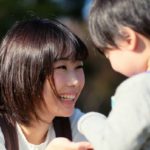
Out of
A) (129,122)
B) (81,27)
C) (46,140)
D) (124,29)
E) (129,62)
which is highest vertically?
(124,29)

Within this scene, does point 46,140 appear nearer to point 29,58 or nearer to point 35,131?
point 35,131

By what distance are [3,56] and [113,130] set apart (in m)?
1.11

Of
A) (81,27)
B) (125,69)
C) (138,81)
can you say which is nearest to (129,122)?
(138,81)

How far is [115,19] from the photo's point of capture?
2039 millimetres

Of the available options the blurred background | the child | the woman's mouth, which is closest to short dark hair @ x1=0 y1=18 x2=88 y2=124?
the woman's mouth

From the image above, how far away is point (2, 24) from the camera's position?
10.6 m

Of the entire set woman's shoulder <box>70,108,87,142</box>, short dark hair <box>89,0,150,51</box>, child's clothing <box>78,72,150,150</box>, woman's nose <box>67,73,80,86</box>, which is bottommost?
woman's shoulder <box>70,108,87,142</box>

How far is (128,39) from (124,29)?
0.04 metres

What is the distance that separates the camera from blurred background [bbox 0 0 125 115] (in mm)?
10656

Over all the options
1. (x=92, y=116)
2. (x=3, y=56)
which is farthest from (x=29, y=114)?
(x=92, y=116)

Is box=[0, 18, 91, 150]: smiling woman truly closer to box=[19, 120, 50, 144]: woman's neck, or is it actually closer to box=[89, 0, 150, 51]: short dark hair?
box=[19, 120, 50, 144]: woman's neck

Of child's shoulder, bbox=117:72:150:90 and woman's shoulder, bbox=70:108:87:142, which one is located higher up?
child's shoulder, bbox=117:72:150:90

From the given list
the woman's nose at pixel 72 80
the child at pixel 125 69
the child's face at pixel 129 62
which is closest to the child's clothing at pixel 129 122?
the child at pixel 125 69

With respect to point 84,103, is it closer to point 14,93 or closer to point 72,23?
point 72,23
